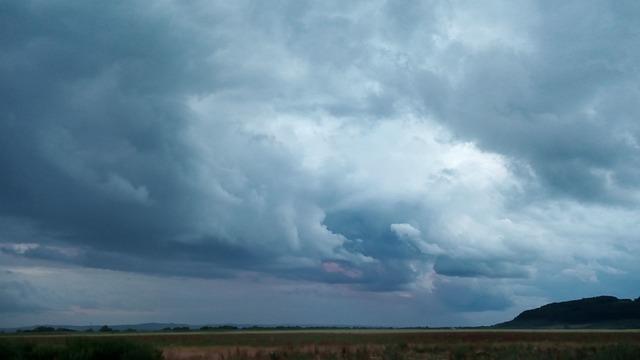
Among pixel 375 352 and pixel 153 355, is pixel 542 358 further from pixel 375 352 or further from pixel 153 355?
pixel 153 355

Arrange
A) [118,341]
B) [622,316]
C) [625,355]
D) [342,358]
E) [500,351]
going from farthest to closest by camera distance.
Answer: [622,316]
[500,351]
[342,358]
[118,341]
[625,355]

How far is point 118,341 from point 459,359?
18.8 meters

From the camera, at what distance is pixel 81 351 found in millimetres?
30859

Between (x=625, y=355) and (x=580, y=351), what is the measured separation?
27.7ft

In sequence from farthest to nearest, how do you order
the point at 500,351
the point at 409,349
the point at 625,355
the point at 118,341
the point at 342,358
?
the point at 409,349 < the point at 500,351 < the point at 342,358 < the point at 118,341 < the point at 625,355

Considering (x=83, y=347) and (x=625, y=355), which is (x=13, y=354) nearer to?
(x=83, y=347)

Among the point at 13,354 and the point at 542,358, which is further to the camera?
the point at 542,358

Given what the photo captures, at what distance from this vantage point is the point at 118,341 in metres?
32.9

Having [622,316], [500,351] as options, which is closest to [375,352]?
[500,351]

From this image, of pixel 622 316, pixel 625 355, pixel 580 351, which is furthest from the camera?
pixel 622 316

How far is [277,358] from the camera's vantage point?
37.0 metres

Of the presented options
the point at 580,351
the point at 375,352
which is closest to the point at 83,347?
the point at 375,352

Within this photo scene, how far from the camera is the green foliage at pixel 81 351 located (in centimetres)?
3056

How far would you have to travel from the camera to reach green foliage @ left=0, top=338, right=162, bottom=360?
30562 mm
